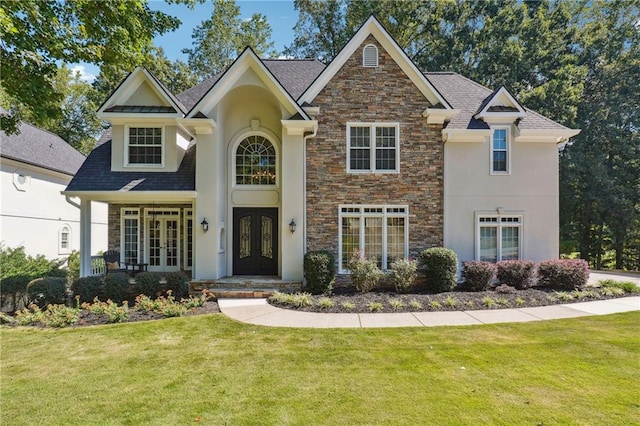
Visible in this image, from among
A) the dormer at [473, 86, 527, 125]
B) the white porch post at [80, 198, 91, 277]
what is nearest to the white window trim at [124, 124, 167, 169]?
the white porch post at [80, 198, 91, 277]

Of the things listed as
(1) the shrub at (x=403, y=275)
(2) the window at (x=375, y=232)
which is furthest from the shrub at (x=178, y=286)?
(1) the shrub at (x=403, y=275)

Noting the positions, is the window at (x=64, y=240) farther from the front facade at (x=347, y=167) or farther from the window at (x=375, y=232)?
the window at (x=375, y=232)

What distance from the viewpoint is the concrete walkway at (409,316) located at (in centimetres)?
768

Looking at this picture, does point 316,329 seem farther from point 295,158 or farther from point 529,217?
point 529,217

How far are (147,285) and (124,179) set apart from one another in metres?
3.87

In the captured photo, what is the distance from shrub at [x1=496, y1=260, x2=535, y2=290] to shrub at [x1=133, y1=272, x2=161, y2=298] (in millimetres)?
11321

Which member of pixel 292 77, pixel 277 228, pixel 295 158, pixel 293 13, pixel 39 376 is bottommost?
pixel 39 376

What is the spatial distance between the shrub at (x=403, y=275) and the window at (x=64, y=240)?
61.8 feet

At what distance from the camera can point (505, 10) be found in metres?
A: 22.2

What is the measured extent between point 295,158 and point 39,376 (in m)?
8.27

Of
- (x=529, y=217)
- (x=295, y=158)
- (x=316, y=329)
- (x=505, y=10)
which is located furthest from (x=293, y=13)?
(x=316, y=329)

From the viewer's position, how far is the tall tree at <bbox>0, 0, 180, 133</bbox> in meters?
8.69

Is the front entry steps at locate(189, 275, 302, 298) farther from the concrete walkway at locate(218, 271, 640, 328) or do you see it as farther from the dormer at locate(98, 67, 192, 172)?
the dormer at locate(98, 67, 192, 172)

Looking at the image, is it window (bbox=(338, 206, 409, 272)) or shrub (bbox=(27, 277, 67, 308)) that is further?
window (bbox=(338, 206, 409, 272))
